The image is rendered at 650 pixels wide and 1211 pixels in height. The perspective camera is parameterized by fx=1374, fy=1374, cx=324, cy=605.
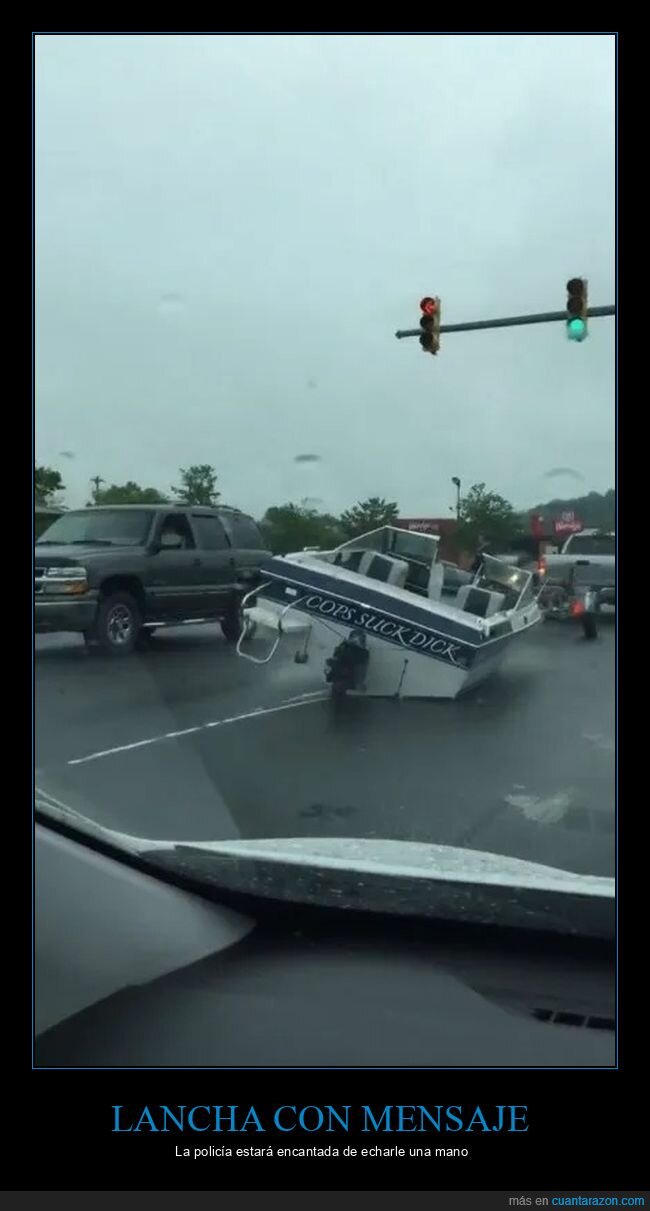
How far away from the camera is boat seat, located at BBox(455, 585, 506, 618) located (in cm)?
1283

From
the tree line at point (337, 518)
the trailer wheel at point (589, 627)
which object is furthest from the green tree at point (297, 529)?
the trailer wheel at point (589, 627)

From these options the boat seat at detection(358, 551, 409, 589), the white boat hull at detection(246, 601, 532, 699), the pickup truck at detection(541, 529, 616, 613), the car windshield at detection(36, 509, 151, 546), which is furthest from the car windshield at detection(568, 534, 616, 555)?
the car windshield at detection(36, 509, 151, 546)

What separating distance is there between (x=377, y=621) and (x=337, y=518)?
255 cm

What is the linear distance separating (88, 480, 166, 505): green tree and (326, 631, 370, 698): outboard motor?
3.40 metres

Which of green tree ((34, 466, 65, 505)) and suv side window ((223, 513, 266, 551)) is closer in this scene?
green tree ((34, 466, 65, 505))

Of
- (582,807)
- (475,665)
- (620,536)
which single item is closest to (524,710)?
(475,665)

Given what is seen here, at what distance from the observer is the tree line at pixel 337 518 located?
26.8 ft

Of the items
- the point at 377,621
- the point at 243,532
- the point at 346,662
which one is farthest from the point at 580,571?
the point at 243,532

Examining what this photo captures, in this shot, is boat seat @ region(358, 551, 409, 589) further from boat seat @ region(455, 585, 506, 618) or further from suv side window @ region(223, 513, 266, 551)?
suv side window @ region(223, 513, 266, 551)

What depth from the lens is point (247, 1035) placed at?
351 centimetres

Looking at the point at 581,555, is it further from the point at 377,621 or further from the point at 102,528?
the point at 102,528

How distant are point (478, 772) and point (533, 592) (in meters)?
4.97

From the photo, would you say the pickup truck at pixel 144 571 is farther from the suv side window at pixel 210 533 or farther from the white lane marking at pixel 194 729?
the white lane marking at pixel 194 729

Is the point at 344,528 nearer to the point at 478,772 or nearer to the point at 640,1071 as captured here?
the point at 478,772
